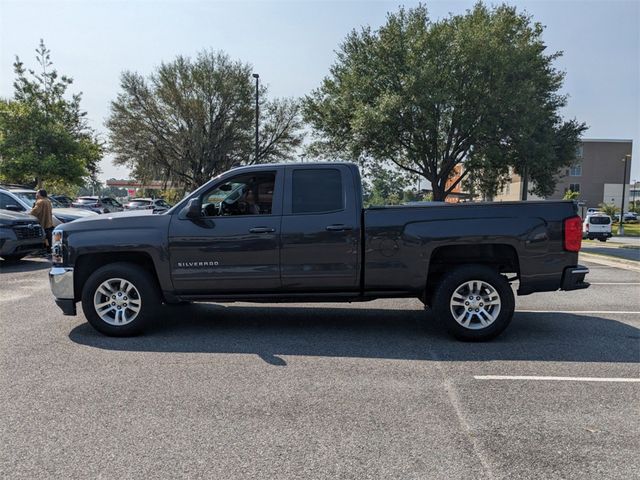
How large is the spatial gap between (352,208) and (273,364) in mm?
2001

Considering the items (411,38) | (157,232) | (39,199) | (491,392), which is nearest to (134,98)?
(411,38)

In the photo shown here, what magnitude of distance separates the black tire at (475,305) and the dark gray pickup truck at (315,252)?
0.04ft

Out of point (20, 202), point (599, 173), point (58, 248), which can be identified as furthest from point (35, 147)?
point (599, 173)

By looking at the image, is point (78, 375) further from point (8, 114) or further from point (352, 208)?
point (8, 114)

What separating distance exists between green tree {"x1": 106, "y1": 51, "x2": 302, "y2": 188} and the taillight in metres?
31.3

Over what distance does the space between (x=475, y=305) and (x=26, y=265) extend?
1093 cm

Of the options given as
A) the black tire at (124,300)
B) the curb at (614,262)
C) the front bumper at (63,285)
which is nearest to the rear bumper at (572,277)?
the black tire at (124,300)

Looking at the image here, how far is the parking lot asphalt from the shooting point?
3.20m

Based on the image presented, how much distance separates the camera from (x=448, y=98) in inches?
817

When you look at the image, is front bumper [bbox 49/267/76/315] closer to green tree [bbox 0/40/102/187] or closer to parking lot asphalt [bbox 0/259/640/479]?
parking lot asphalt [bbox 0/259/640/479]

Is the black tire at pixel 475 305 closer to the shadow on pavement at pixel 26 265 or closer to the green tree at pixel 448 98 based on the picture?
the shadow on pavement at pixel 26 265

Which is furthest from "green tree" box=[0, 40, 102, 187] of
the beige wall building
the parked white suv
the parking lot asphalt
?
the beige wall building

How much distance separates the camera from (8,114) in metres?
24.7

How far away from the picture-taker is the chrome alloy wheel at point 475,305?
583cm
